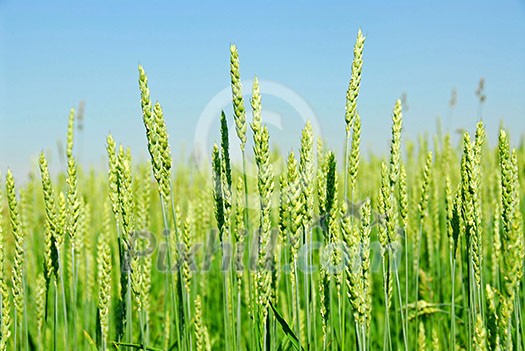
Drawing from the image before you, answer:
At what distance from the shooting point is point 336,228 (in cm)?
146

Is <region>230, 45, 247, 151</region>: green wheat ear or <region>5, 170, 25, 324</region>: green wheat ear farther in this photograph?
<region>5, 170, 25, 324</region>: green wheat ear

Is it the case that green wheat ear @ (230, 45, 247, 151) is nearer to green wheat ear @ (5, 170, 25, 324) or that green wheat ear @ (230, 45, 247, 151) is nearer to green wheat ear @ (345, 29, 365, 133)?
green wheat ear @ (345, 29, 365, 133)

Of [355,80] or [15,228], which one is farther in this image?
[15,228]

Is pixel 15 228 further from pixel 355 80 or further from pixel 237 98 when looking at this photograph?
pixel 355 80

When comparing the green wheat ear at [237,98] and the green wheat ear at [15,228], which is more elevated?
the green wheat ear at [237,98]

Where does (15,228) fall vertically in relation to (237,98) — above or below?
below

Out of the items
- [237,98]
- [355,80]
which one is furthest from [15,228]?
[355,80]

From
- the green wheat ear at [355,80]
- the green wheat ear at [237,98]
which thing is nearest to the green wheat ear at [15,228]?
the green wheat ear at [237,98]

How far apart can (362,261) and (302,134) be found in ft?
1.14

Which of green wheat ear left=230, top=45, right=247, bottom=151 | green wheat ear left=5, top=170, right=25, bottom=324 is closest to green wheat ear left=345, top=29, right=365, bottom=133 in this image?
green wheat ear left=230, top=45, right=247, bottom=151

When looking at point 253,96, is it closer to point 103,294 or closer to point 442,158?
point 103,294

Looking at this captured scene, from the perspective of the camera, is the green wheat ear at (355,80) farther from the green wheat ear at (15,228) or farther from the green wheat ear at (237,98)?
the green wheat ear at (15,228)

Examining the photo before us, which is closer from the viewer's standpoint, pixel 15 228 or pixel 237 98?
pixel 237 98

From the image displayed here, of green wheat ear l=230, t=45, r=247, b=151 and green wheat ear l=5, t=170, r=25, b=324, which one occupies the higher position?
green wheat ear l=230, t=45, r=247, b=151
